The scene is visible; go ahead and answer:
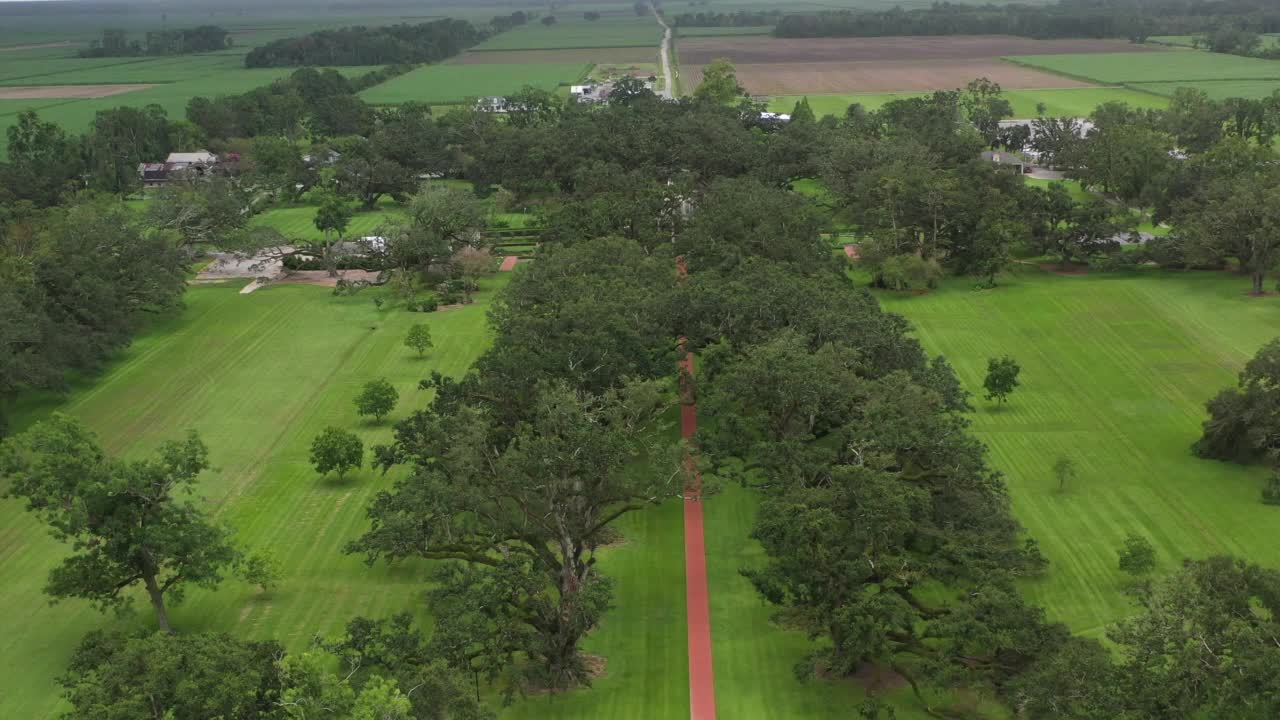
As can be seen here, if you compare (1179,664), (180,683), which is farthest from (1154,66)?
(180,683)

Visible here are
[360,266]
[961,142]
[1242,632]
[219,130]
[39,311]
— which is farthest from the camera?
[219,130]

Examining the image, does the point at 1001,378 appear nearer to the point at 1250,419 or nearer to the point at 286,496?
the point at 1250,419

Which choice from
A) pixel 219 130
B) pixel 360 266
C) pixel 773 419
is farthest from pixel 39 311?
pixel 219 130

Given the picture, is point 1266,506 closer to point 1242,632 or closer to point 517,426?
point 1242,632

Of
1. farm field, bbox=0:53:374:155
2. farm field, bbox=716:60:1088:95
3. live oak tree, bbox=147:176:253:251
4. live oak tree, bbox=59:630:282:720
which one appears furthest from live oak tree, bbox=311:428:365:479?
farm field, bbox=716:60:1088:95

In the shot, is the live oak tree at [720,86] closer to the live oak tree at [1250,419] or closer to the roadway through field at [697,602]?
the live oak tree at [1250,419]
